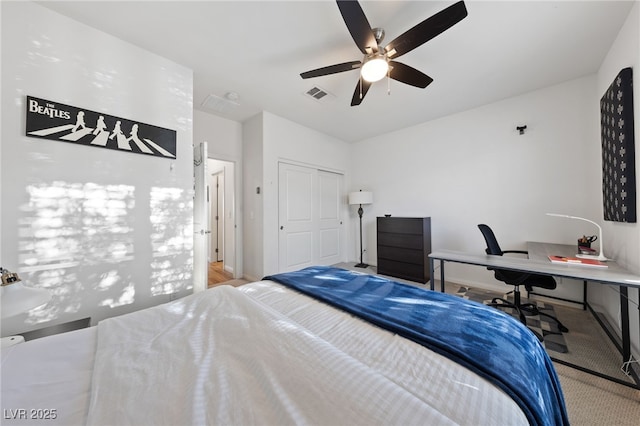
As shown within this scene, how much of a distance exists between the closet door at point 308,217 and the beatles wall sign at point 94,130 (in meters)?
1.85

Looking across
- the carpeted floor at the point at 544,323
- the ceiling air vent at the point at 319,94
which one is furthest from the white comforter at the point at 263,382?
the ceiling air vent at the point at 319,94

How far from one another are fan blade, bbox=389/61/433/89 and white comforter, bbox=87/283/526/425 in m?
2.23

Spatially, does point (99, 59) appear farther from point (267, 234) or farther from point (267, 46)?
point (267, 234)

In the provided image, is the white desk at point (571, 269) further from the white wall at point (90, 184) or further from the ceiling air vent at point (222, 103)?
the ceiling air vent at point (222, 103)

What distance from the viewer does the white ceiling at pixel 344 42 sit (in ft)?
5.96

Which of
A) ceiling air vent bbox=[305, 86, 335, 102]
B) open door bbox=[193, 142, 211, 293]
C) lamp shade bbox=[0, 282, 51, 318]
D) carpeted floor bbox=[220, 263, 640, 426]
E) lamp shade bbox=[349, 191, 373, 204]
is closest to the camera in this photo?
lamp shade bbox=[0, 282, 51, 318]

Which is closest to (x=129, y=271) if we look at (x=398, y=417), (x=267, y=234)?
(x=267, y=234)

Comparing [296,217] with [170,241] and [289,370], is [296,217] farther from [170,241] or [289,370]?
[289,370]

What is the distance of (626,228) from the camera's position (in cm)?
192

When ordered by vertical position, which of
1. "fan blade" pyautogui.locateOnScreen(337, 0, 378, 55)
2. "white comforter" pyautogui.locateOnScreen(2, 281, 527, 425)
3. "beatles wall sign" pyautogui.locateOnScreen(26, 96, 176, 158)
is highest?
"fan blade" pyautogui.locateOnScreen(337, 0, 378, 55)

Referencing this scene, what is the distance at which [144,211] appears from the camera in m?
2.23

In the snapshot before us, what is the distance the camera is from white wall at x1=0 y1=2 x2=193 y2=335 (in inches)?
66.4

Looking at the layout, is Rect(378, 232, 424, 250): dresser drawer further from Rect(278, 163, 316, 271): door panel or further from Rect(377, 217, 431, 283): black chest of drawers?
Rect(278, 163, 316, 271): door panel

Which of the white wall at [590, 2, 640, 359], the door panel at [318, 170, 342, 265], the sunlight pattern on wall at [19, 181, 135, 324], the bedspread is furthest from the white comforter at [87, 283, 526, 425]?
the door panel at [318, 170, 342, 265]
